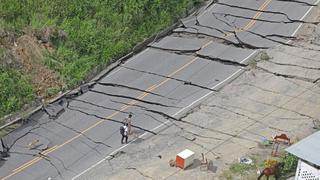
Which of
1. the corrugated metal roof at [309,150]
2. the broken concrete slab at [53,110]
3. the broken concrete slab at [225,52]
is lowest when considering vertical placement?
the broken concrete slab at [53,110]

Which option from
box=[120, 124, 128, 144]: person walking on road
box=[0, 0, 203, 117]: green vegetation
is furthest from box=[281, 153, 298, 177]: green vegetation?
box=[0, 0, 203, 117]: green vegetation

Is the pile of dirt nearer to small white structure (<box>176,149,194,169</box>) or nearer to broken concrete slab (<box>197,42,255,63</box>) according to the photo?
broken concrete slab (<box>197,42,255,63</box>)

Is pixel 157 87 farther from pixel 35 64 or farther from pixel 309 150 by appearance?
pixel 309 150

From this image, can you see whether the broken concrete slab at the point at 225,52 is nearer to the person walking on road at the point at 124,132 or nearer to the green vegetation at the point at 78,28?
the green vegetation at the point at 78,28

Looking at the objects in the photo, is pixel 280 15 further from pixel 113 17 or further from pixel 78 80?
pixel 78 80

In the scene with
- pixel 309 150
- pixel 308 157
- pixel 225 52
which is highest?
pixel 309 150

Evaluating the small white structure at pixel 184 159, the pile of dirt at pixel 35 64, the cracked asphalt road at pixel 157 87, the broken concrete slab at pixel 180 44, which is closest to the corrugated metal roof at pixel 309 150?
the small white structure at pixel 184 159

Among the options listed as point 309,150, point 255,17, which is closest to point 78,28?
point 255,17
